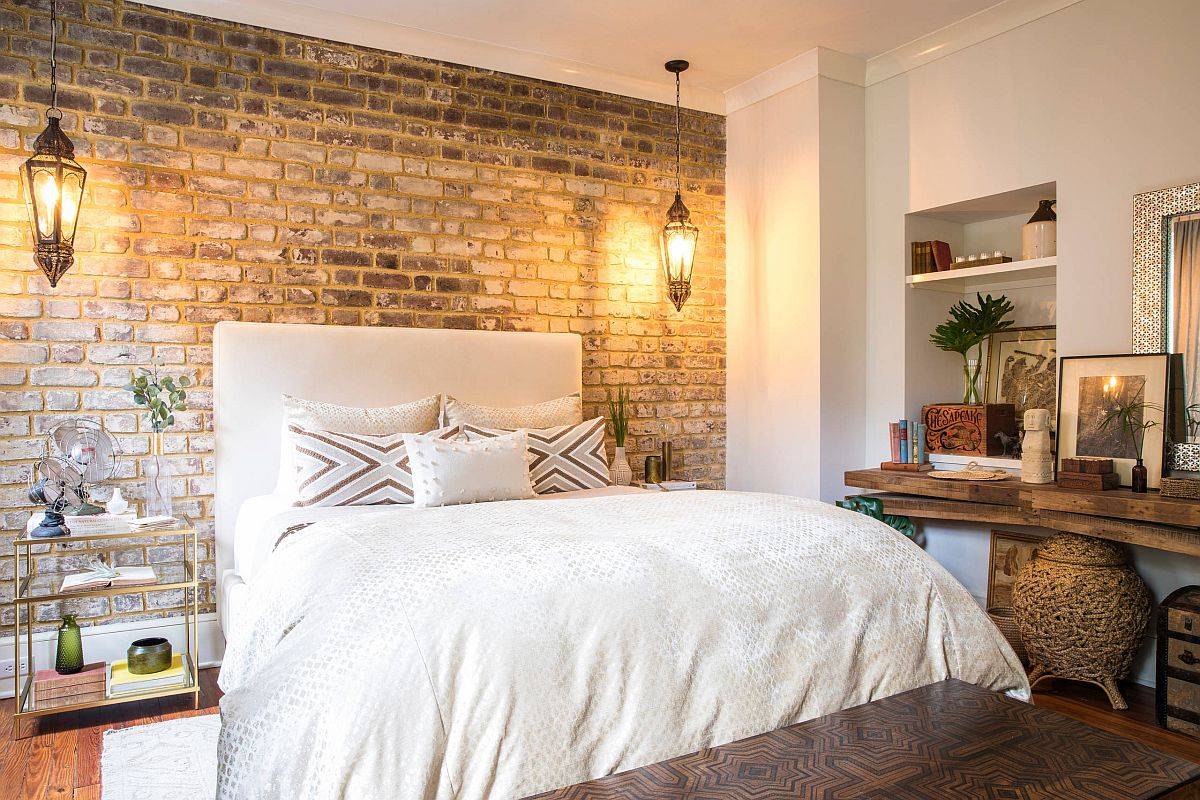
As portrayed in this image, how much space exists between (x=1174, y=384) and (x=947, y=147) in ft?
5.22

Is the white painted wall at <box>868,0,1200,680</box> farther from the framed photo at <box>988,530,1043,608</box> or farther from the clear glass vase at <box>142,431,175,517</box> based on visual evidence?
the clear glass vase at <box>142,431,175,517</box>

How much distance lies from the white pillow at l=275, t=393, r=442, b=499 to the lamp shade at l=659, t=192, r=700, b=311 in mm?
1595

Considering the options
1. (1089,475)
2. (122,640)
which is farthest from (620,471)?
(122,640)

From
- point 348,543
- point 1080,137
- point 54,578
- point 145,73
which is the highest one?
point 145,73

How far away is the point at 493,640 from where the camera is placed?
1.64 metres

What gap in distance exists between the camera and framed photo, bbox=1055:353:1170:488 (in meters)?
3.07

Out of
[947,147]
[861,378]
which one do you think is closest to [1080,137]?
[947,147]

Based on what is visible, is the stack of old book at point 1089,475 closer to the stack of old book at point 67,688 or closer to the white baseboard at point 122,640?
the white baseboard at point 122,640

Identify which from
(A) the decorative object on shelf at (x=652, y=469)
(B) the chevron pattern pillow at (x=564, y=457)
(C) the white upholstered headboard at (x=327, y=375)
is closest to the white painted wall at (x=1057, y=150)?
(A) the decorative object on shelf at (x=652, y=469)

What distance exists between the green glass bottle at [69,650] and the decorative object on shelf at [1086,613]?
3.54 meters

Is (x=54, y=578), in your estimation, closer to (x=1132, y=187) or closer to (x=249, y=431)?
(x=249, y=431)

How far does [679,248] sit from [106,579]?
3.05 meters

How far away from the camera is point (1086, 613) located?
2.99 meters

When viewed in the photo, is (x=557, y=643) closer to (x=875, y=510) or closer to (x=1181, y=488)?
(x=1181, y=488)
